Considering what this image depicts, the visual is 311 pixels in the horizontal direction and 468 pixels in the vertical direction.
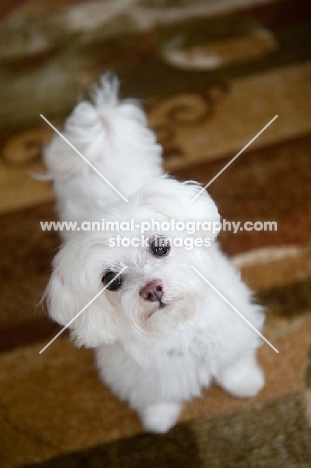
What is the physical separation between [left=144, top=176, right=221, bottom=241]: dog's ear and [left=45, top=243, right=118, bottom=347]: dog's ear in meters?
0.16

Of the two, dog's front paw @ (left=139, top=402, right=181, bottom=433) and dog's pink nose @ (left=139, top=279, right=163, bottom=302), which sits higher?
dog's pink nose @ (left=139, top=279, right=163, bottom=302)

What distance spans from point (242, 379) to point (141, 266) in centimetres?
45

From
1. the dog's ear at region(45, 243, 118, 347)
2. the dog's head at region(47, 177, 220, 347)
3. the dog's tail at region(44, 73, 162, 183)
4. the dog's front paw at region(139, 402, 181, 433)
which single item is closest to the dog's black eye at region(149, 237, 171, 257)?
the dog's head at region(47, 177, 220, 347)

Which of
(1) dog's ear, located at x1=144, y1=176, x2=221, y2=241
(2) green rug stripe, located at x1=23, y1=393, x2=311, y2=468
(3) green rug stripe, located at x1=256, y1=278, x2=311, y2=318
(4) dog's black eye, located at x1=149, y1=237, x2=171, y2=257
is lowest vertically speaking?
(2) green rug stripe, located at x1=23, y1=393, x2=311, y2=468

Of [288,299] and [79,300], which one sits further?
[288,299]

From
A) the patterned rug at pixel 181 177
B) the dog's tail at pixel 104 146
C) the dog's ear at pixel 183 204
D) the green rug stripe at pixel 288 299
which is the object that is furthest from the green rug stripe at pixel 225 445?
the dog's tail at pixel 104 146

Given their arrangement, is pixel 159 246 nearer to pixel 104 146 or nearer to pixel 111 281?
pixel 111 281

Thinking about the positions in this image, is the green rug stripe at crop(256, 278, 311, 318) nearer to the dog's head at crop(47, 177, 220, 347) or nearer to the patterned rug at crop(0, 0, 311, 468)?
the patterned rug at crop(0, 0, 311, 468)

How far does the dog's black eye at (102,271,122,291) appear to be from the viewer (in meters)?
0.82

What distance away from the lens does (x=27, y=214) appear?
1521 mm

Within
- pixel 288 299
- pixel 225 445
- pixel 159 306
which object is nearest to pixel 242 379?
pixel 225 445

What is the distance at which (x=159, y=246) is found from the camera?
818 millimetres

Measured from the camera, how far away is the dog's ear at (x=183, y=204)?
0.81 metres

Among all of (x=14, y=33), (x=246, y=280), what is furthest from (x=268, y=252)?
(x=14, y=33)
